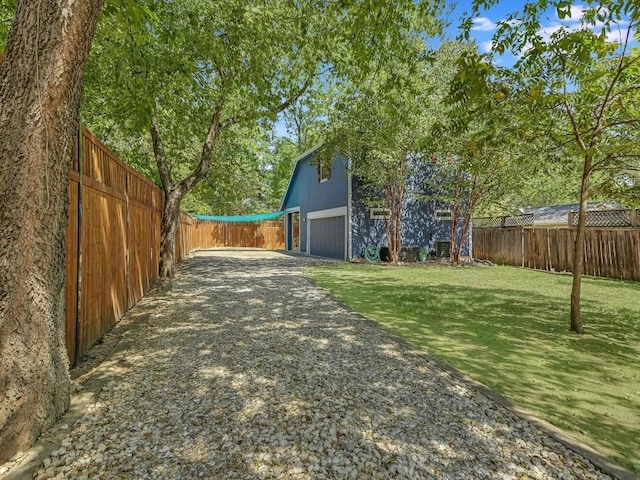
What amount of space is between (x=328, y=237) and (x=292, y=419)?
651 inches

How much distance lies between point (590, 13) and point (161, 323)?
681 centimetres

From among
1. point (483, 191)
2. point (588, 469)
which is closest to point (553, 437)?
point (588, 469)

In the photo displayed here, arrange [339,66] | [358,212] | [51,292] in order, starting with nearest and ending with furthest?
[51,292], [339,66], [358,212]

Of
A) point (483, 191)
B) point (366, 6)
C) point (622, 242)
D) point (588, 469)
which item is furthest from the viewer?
point (483, 191)

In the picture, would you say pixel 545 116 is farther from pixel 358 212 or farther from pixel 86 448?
pixel 358 212

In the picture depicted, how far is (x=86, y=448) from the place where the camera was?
2363 millimetres

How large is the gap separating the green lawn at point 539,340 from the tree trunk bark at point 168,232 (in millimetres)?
4190

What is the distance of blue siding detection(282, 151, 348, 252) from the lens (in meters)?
17.2

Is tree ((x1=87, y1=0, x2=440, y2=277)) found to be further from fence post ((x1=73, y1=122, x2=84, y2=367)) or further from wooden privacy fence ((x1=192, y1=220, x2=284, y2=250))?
wooden privacy fence ((x1=192, y1=220, x2=284, y2=250))

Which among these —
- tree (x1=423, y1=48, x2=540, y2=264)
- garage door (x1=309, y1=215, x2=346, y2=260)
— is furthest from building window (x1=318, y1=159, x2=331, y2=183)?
tree (x1=423, y1=48, x2=540, y2=264)

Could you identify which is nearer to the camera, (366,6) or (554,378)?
(554,378)

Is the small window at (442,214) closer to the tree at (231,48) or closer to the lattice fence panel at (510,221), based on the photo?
the lattice fence panel at (510,221)

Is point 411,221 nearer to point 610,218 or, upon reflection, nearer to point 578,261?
point 610,218

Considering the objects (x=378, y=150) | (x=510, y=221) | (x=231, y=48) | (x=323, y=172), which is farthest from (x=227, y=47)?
(x=510, y=221)
